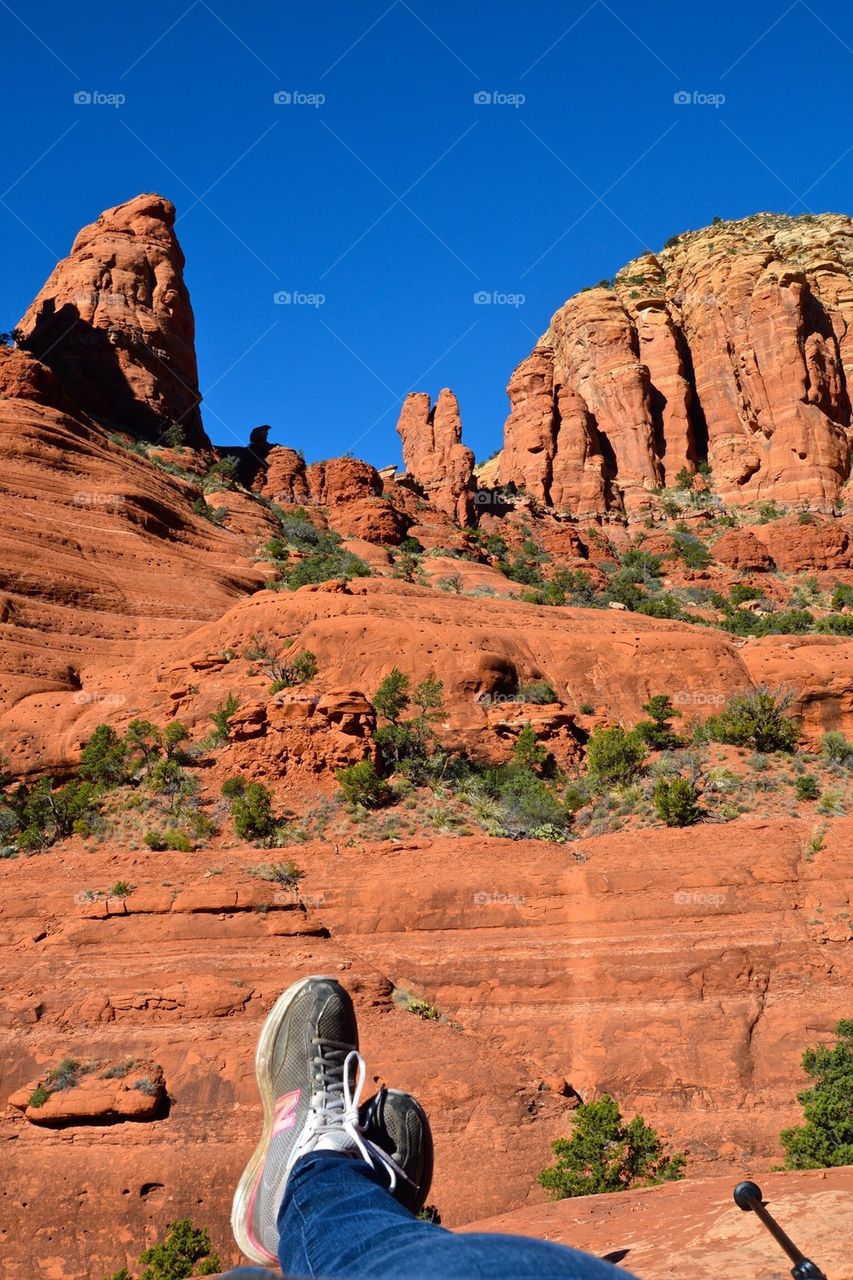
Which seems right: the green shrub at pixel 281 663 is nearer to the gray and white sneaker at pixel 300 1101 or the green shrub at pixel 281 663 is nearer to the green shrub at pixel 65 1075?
the green shrub at pixel 65 1075

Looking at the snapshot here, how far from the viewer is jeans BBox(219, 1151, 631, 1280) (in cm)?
210

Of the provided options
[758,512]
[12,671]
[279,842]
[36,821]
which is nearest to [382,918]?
[279,842]

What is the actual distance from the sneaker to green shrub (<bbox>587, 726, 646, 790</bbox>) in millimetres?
19303

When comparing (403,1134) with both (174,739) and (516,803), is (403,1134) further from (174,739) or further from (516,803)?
(174,739)

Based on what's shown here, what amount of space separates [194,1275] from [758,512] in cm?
6804

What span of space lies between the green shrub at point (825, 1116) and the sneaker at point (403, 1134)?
918 cm

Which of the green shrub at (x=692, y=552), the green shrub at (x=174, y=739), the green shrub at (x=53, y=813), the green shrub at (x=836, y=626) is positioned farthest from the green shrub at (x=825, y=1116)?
the green shrub at (x=692, y=552)

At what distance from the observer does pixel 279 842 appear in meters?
19.3

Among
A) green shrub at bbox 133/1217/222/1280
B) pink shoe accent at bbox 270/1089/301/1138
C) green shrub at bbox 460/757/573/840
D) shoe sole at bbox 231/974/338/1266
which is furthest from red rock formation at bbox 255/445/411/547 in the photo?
pink shoe accent at bbox 270/1089/301/1138

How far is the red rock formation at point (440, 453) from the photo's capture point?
67.2m

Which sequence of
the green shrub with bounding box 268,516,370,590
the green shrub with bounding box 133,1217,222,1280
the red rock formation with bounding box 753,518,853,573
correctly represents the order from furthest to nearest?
the red rock formation with bounding box 753,518,853,573
the green shrub with bounding box 268,516,370,590
the green shrub with bounding box 133,1217,222,1280

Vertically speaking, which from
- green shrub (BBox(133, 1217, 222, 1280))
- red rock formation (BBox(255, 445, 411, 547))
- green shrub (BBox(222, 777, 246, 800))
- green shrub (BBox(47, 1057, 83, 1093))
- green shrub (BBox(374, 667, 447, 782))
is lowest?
green shrub (BBox(133, 1217, 222, 1280))

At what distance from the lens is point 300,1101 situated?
4.26m

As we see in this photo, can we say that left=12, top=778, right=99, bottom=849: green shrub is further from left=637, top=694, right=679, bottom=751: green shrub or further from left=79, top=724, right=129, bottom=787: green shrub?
left=637, top=694, right=679, bottom=751: green shrub
